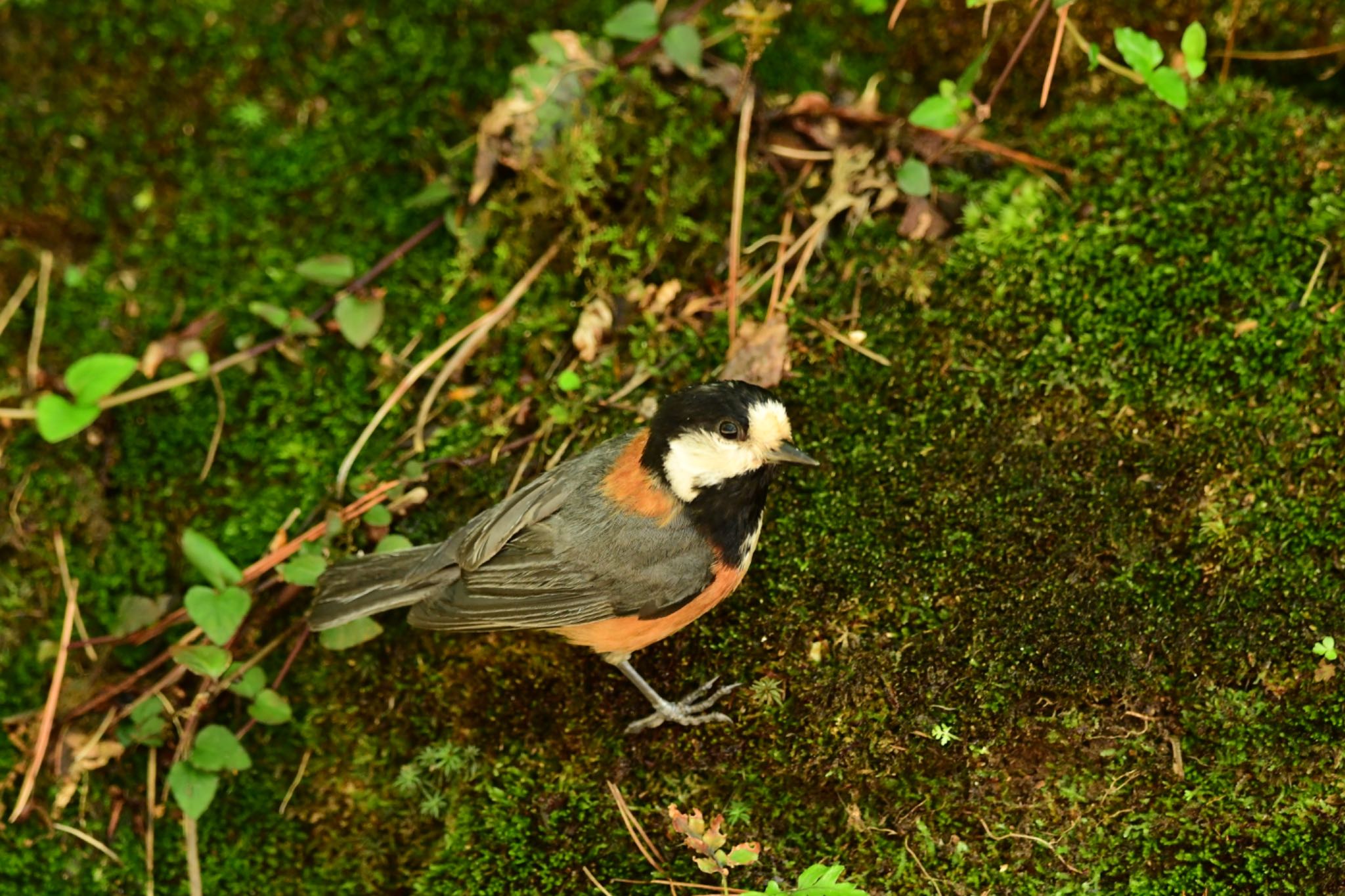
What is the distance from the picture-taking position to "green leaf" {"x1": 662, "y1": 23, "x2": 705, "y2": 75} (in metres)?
3.99

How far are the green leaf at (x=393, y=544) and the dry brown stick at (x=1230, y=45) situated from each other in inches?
138

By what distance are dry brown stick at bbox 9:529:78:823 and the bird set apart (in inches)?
48.2

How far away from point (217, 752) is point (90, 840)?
72 centimetres

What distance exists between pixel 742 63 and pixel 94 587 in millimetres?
3429

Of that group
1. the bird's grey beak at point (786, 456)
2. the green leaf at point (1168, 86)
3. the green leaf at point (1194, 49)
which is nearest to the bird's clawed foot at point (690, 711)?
the bird's grey beak at point (786, 456)

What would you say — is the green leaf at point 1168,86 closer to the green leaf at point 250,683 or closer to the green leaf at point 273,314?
the green leaf at point 273,314

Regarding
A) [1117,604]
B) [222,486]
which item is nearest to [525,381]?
[222,486]

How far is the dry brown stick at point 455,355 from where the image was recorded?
13.5ft

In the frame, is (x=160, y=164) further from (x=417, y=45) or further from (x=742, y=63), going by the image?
(x=742, y=63)

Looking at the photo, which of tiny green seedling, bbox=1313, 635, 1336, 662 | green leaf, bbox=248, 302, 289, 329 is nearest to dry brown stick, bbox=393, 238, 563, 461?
green leaf, bbox=248, 302, 289, 329

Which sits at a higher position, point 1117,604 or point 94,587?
point 1117,604

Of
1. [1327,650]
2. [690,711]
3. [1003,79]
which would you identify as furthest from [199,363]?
[1327,650]

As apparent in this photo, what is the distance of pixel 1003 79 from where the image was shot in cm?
381

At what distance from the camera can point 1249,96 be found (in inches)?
149
